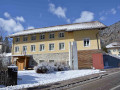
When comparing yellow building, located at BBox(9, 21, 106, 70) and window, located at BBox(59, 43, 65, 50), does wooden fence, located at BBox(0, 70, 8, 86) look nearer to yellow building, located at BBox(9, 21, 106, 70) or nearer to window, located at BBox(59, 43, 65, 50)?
yellow building, located at BBox(9, 21, 106, 70)

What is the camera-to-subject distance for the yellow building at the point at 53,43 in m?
20.7

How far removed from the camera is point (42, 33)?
24016mm

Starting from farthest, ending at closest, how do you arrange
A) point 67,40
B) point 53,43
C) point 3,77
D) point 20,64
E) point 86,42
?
point 53,43
point 20,64
point 67,40
point 86,42
point 3,77

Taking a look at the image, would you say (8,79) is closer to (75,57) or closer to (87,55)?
(75,57)

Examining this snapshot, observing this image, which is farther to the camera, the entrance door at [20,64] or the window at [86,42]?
the entrance door at [20,64]

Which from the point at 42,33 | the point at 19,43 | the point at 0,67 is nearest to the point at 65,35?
the point at 42,33

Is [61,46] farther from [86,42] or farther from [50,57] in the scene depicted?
[86,42]

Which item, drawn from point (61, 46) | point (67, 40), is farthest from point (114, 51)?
point (61, 46)

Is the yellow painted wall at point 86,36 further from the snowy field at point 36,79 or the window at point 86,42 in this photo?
the snowy field at point 36,79

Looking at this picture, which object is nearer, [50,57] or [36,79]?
[36,79]

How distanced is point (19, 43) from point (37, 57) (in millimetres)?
6152

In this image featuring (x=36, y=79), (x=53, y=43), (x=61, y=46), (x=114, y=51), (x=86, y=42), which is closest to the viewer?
(x=36, y=79)

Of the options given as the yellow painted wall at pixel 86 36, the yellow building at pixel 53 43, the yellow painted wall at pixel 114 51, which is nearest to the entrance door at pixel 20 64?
the yellow building at pixel 53 43

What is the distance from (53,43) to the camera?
22.8 m
